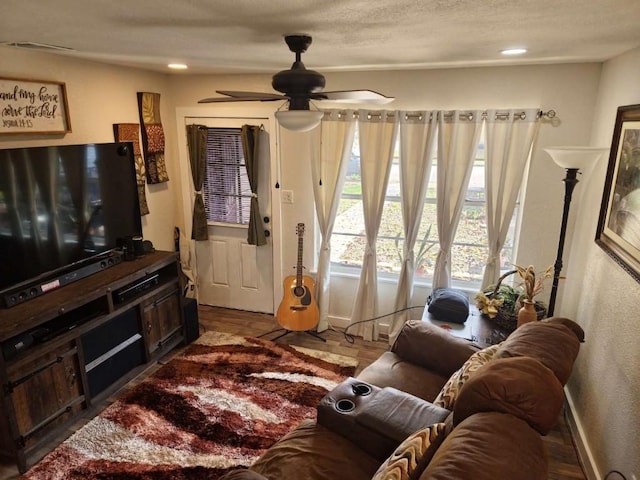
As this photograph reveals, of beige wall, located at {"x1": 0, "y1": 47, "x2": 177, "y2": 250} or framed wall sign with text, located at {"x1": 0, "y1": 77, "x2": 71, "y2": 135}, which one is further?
beige wall, located at {"x1": 0, "y1": 47, "x2": 177, "y2": 250}

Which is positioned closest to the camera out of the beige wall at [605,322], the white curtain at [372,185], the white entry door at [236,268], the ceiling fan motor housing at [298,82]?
the ceiling fan motor housing at [298,82]

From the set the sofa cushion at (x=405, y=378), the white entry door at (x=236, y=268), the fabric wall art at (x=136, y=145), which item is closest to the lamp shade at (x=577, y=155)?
the sofa cushion at (x=405, y=378)

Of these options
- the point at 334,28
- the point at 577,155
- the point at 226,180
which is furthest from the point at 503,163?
the point at 226,180

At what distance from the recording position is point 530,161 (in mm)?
3137

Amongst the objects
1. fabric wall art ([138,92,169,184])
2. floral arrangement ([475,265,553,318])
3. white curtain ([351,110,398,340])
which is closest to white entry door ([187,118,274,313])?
fabric wall art ([138,92,169,184])

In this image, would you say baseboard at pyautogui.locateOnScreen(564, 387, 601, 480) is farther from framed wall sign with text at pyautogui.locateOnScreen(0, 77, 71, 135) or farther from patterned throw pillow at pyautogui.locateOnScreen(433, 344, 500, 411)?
framed wall sign with text at pyautogui.locateOnScreen(0, 77, 71, 135)

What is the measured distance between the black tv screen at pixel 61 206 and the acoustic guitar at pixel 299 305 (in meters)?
1.38

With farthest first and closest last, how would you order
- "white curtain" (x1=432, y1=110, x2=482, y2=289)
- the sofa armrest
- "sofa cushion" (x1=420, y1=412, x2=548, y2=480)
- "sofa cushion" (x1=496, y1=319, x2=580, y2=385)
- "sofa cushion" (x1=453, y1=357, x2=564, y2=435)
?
"white curtain" (x1=432, y1=110, x2=482, y2=289), the sofa armrest, "sofa cushion" (x1=496, y1=319, x2=580, y2=385), "sofa cushion" (x1=453, y1=357, x2=564, y2=435), "sofa cushion" (x1=420, y1=412, x2=548, y2=480)

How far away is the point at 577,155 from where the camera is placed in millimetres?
2326

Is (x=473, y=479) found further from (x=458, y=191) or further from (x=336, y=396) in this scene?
(x=458, y=191)

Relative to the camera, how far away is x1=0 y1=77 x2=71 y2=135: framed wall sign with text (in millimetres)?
2545

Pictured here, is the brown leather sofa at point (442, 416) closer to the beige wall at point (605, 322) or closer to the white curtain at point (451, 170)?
the beige wall at point (605, 322)

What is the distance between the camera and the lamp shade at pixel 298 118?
5.70ft

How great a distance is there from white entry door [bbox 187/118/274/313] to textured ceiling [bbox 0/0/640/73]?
1.68m
